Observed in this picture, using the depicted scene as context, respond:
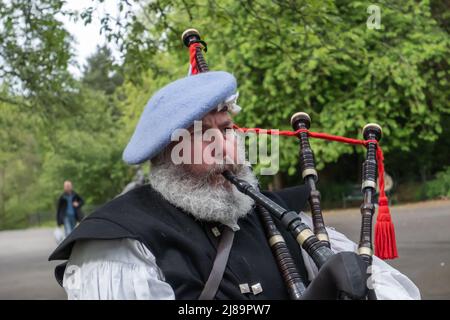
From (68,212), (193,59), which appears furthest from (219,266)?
(68,212)

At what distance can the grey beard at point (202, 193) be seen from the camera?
7.83 ft

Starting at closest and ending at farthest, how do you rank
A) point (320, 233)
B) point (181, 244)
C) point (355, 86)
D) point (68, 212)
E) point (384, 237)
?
1. point (181, 244)
2. point (320, 233)
3. point (384, 237)
4. point (68, 212)
5. point (355, 86)

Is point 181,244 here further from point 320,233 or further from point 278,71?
point 278,71

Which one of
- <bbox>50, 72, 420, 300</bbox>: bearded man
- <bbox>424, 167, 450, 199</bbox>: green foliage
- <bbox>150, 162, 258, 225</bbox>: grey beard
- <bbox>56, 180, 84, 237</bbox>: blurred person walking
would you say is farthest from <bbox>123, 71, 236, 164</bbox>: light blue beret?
<bbox>424, 167, 450, 199</bbox>: green foliage

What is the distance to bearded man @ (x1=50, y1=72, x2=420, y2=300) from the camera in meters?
2.14

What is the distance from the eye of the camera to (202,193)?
2.42 metres

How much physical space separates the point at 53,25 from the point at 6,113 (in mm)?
8024

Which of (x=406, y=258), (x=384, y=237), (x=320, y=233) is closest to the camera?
(x=320, y=233)

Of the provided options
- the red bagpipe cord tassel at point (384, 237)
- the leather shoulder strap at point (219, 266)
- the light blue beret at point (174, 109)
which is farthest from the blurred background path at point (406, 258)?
the light blue beret at point (174, 109)

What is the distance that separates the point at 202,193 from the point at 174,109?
0.33 meters

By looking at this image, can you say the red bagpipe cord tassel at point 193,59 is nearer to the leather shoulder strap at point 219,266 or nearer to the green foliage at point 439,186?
the leather shoulder strap at point 219,266

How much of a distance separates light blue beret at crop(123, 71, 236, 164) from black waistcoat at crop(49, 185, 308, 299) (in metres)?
0.20

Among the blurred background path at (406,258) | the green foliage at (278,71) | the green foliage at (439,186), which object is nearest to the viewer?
the green foliage at (278,71)

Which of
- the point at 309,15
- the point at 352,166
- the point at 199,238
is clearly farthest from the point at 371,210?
the point at 352,166
